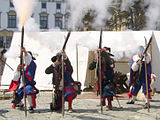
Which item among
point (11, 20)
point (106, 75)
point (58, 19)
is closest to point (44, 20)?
point (58, 19)

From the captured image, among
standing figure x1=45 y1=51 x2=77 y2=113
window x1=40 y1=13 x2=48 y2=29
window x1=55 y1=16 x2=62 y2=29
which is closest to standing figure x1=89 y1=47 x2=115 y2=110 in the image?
standing figure x1=45 y1=51 x2=77 y2=113

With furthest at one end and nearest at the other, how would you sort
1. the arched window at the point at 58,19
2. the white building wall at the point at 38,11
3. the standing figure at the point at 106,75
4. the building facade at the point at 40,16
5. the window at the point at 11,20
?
the arched window at the point at 58,19, the window at the point at 11,20, the white building wall at the point at 38,11, the building facade at the point at 40,16, the standing figure at the point at 106,75

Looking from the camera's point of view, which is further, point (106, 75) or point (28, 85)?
point (106, 75)

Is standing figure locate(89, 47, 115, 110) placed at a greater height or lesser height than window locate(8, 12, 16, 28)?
lesser

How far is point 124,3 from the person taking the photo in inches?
540

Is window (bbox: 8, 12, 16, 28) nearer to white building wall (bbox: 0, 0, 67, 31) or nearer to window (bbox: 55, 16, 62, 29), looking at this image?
white building wall (bbox: 0, 0, 67, 31)

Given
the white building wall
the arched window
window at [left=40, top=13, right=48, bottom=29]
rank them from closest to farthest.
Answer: the white building wall, window at [left=40, top=13, right=48, bottom=29], the arched window

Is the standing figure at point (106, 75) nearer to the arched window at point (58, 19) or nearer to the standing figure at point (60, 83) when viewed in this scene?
the standing figure at point (60, 83)

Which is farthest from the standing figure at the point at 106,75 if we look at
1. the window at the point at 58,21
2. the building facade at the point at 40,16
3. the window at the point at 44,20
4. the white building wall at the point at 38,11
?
the window at the point at 58,21

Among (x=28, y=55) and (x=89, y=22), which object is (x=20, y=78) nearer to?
(x=28, y=55)

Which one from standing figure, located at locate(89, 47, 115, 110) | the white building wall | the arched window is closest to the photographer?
standing figure, located at locate(89, 47, 115, 110)

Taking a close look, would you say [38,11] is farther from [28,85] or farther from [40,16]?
[28,85]

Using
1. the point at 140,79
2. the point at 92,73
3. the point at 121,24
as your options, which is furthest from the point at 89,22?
the point at 140,79

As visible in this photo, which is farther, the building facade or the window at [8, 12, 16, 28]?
the window at [8, 12, 16, 28]
